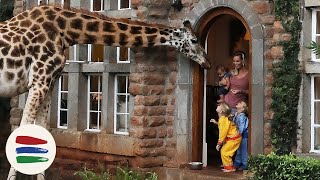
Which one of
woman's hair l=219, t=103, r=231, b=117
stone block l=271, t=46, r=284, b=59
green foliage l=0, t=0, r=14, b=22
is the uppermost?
green foliage l=0, t=0, r=14, b=22

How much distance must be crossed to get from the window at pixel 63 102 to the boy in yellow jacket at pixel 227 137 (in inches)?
123

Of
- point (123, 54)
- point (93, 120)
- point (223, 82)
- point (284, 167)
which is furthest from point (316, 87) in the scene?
point (93, 120)

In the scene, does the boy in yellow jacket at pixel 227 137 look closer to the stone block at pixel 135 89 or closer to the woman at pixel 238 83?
the woman at pixel 238 83

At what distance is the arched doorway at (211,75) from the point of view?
A: 11.2 m

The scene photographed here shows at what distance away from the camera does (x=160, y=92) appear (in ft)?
37.0

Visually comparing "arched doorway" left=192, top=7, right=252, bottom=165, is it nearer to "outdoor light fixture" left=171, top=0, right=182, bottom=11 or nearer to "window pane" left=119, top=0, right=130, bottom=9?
"outdoor light fixture" left=171, top=0, right=182, bottom=11

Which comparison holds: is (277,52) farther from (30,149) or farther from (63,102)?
(63,102)

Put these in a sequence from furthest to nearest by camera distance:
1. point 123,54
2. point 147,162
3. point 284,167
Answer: point 123,54 → point 147,162 → point 284,167

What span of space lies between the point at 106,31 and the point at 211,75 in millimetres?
2766

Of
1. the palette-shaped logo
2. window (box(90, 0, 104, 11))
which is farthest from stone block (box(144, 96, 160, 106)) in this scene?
the palette-shaped logo

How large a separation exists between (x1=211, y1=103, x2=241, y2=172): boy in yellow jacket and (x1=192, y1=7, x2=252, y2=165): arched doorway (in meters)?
0.38

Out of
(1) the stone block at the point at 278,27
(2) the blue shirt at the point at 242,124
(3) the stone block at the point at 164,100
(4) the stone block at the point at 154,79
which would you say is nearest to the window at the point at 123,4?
(4) the stone block at the point at 154,79

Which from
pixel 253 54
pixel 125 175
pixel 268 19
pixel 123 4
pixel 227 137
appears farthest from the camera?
pixel 123 4

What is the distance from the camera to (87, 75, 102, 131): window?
12195mm
